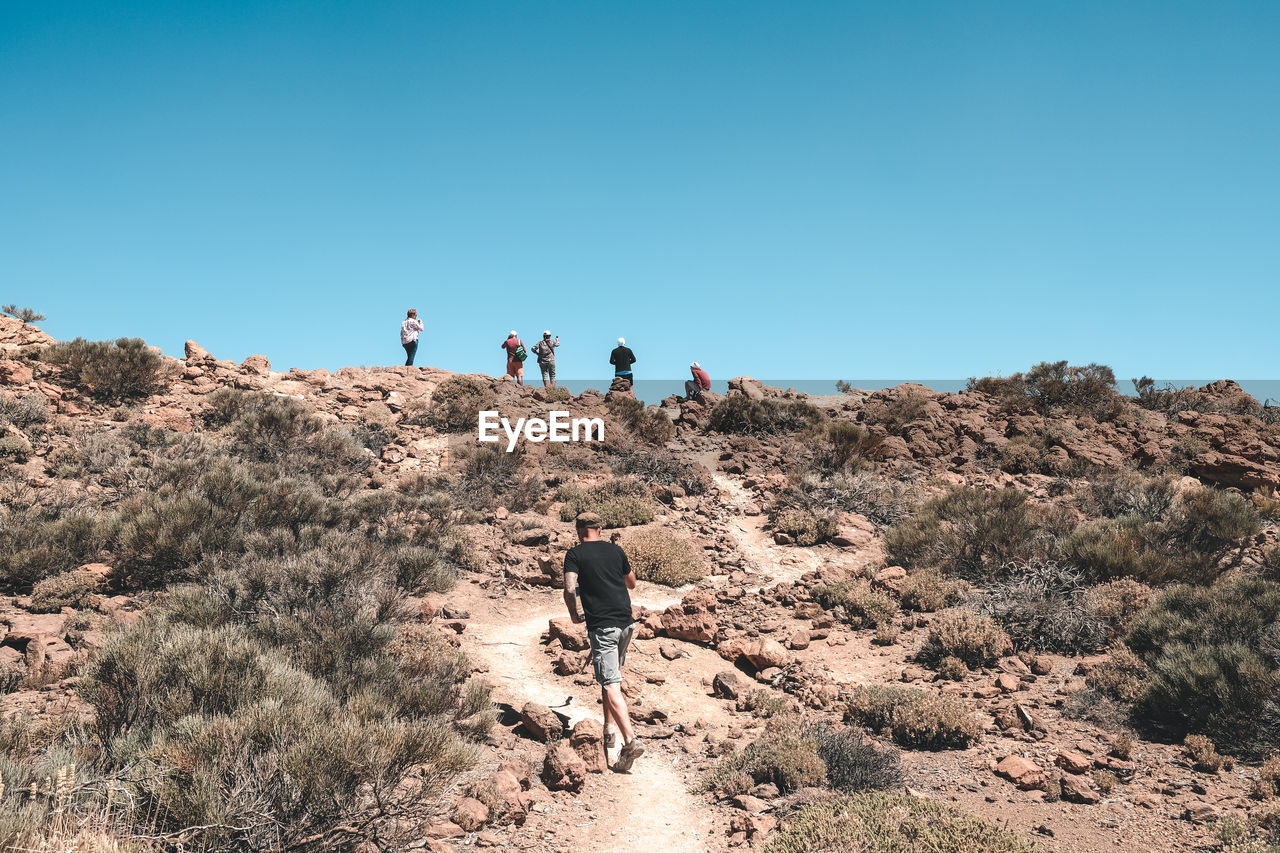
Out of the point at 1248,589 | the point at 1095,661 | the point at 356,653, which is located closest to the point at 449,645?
the point at 356,653

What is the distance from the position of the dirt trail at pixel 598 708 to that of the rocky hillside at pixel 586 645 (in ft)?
0.16

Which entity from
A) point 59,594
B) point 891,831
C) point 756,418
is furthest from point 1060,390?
A: point 59,594

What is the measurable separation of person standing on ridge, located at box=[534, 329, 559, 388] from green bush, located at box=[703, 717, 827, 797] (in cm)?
1982

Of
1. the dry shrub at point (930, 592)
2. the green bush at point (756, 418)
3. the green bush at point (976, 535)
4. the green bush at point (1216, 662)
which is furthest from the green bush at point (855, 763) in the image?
the green bush at point (756, 418)

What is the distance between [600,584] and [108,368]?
18.7 meters

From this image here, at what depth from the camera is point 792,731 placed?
23.1 ft

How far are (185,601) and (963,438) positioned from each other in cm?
2027

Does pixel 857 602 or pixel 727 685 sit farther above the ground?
pixel 857 602

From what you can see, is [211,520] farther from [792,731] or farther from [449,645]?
[792,731]

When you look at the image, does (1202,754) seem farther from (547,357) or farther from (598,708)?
(547,357)

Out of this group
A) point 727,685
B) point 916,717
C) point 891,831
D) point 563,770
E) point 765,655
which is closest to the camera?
point 891,831

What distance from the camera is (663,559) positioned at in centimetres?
1305

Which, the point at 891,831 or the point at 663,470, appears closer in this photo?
the point at 891,831

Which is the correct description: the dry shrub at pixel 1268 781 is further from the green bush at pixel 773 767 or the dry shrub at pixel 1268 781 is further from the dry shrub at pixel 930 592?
the dry shrub at pixel 930 592
